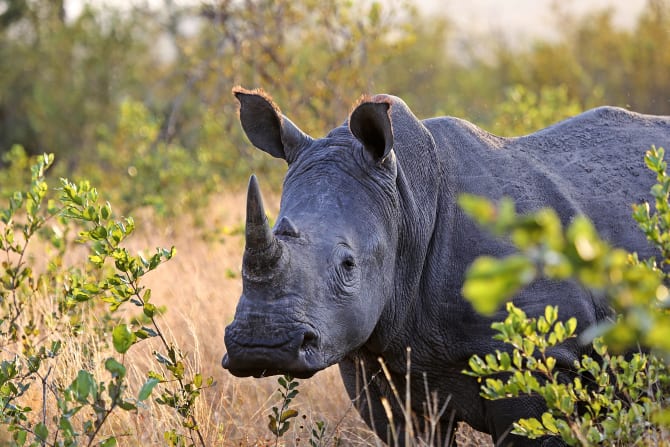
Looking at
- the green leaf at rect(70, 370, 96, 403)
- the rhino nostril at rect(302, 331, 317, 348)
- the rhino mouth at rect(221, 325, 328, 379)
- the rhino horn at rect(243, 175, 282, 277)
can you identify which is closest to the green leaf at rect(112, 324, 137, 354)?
the green leaf at rect(70, 370, 96, 403)

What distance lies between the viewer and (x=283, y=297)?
10.7 ft

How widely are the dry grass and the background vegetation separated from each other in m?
0.02

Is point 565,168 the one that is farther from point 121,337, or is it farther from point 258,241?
point 121,337

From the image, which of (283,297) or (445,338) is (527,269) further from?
(445,338)

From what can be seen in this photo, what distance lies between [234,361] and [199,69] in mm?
7913

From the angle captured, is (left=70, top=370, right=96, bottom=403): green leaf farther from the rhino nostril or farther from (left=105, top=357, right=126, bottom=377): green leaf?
the rhino nostril

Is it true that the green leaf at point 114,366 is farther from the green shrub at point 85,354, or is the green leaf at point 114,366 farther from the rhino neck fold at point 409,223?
the rhino neck fold at point 409,223

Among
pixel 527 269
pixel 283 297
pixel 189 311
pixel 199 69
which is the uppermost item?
pixel 199 69

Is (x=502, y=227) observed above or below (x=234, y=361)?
above

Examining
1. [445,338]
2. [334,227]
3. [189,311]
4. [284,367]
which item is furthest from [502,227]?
[189,311]

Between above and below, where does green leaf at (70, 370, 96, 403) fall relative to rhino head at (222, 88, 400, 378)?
below

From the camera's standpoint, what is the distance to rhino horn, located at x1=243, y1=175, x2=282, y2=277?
125 inches

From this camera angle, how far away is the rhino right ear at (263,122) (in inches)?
162

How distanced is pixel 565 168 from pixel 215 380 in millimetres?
2448
